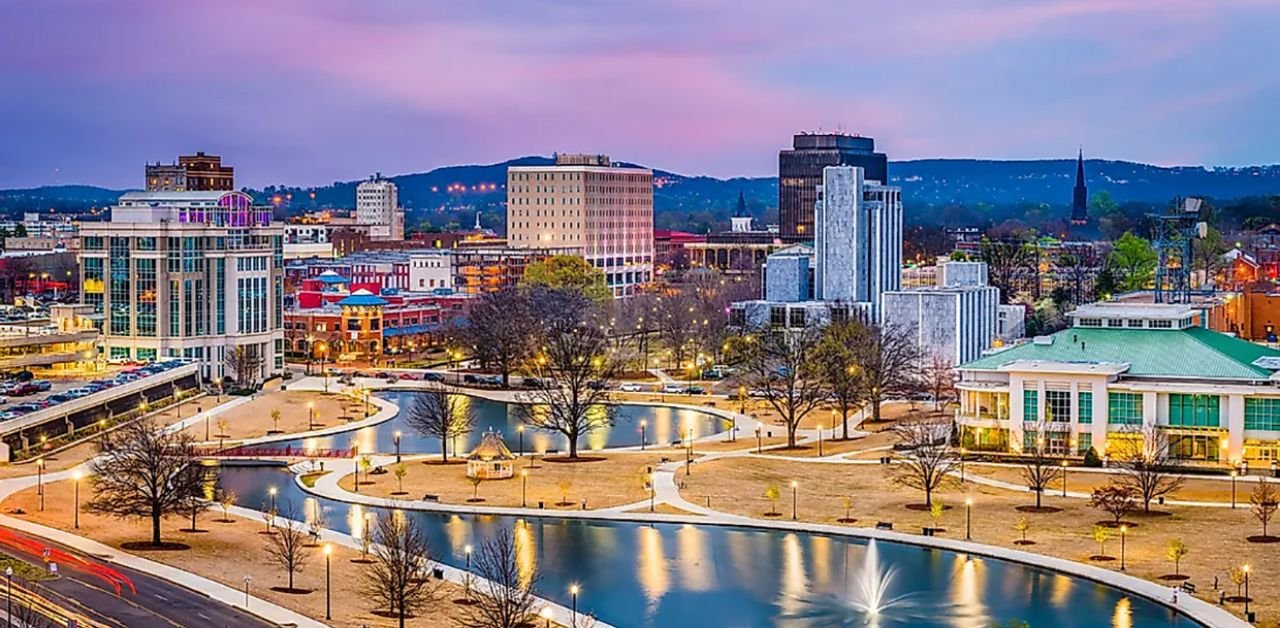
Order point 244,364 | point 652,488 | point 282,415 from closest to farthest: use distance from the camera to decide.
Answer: point 652,488 → point 282,415 → point 244,364

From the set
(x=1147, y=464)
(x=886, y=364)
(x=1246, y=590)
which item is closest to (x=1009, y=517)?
(x=1147, y=464)

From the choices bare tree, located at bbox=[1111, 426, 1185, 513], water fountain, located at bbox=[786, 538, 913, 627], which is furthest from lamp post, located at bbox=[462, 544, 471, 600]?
bare tree, located at bbox=[1111, 426, 1185, 513]

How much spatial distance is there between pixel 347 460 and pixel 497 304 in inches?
2091

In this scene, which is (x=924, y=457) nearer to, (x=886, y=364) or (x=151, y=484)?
(x=151, y=484)

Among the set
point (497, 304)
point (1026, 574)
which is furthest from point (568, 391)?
point (1026, 574)

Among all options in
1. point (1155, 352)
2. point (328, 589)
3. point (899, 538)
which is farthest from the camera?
point (1155, 352)

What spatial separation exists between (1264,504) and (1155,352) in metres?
23.4

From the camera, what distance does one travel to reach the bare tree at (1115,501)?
212ft

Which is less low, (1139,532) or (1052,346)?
(1052,346)

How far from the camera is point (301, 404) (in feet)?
351

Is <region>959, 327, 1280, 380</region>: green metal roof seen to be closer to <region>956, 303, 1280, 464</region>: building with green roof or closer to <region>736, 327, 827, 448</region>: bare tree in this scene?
<region>956, 303, 1280, 464</region>: building with green roof

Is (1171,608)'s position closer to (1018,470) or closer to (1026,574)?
(1026,574)

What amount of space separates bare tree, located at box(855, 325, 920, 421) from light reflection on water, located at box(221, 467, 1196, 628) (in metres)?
32.9

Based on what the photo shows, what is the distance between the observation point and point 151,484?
2451 inches
